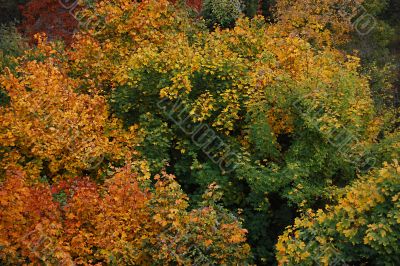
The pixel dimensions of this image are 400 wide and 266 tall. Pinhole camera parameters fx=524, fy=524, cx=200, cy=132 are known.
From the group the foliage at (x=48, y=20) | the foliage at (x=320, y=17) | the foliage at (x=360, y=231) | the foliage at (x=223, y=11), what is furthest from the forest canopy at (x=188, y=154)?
the foliage at (x=48, y=20)

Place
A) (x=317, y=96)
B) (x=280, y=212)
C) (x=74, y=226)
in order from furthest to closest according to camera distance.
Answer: (x=280, y=212) → (x=317, y=96) → (x=74, y=226)

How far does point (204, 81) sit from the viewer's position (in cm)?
1784

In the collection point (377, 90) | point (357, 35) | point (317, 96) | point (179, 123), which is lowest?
point (179, 123)

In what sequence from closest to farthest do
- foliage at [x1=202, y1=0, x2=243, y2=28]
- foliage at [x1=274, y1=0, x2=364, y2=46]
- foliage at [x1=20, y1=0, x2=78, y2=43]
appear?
1. foliage at [x1=202, y1=0, x2=243, y2=28]
2. foliage at [x1=274, y1=0, x2=364, y2=46]
3. foliage at [x1=20, y1=0, x2=78, y2=43]

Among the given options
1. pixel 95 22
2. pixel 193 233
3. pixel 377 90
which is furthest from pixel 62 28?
pixel 193 233

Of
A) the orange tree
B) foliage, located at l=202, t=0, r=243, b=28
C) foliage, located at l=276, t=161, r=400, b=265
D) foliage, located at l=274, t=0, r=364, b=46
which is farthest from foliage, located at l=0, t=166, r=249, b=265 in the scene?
foliage, located at l=274, t=0, r=364, b=46

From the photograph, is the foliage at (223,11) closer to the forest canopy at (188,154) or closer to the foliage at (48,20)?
the forest canopy at (188,154)

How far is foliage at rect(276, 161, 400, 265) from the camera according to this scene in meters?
10.2

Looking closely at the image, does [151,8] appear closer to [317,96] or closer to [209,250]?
[317,96]

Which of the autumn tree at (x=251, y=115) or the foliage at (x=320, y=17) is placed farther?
the foliage at (x=320, y=17)

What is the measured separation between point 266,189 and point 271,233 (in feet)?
7.30

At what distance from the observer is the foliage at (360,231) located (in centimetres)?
1023

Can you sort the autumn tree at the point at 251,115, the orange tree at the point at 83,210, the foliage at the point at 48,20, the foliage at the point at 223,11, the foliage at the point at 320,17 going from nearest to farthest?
the orange tree at the point at 83,210 → the autumn tree at the point at 251,115 → the foliage at the point at 223,11 → the foliage at the point at 320,17 → the foliage at the point at 48,20

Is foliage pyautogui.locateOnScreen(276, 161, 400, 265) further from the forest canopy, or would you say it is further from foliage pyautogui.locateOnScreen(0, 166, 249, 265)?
foliage pyautogui.locateOnScreen(0, 166, 249, 265)
